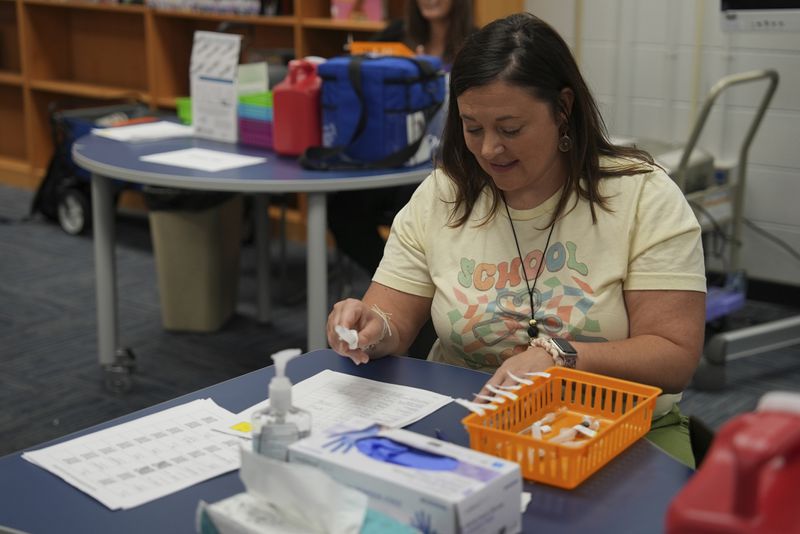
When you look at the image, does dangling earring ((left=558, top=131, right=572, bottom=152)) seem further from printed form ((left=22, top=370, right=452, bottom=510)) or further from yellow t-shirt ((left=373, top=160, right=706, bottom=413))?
printed form ((left=22, top=370, right=452, bottom=510))

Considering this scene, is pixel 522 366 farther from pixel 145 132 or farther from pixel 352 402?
pixel 145 132

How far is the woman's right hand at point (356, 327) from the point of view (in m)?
1.58

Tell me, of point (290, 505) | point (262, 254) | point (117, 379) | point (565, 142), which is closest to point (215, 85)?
point (262, 254)

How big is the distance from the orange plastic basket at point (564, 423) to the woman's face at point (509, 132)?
1.26ft

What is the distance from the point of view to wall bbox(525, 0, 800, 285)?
383cm

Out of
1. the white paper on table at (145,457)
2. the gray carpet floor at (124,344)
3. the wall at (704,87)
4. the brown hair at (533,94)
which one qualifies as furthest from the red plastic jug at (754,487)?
the wall at (704,87)

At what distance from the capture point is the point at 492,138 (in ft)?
5.26

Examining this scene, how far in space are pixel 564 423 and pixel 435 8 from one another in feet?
9.22

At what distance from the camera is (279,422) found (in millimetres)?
1094

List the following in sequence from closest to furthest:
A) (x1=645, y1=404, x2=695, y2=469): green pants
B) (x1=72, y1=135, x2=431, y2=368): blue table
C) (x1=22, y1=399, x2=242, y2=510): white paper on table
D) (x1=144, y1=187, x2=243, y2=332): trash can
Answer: (x1=22, y1=399, x2=242, y2=510): white paper on table → (x1=645, y1=404, x2=695, y2=469): green pants → (x1=72, y1=135, x2=431, y2=368): blue table → (x1=144, y1=187, x2=243, y2=332): trash can

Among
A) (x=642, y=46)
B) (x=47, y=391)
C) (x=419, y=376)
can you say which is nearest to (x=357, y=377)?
(x=419, y=376)

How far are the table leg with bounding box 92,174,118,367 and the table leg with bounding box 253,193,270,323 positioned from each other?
27.2 inches

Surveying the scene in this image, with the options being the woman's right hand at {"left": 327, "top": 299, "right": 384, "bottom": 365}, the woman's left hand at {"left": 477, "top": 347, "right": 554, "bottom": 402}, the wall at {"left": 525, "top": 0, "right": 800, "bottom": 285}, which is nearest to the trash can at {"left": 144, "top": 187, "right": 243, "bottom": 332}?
the wall at {"left": 525, "top": 0, "right": 800, "bottom": 285}

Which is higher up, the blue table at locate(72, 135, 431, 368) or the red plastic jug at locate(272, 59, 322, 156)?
the red plastic jug at locate(272, 59, 322, 156)
